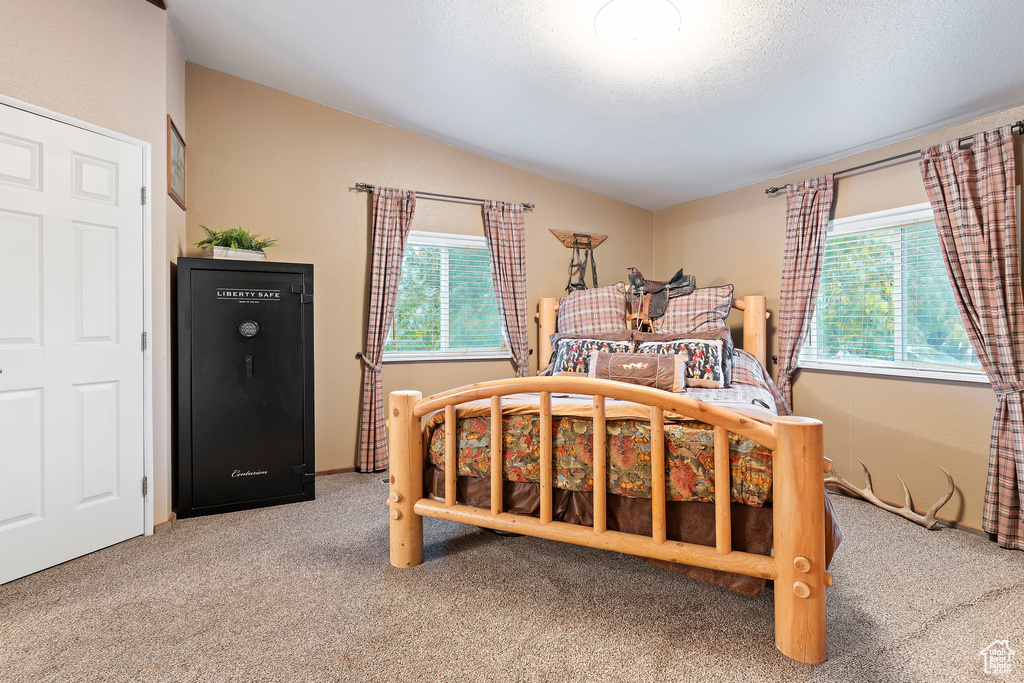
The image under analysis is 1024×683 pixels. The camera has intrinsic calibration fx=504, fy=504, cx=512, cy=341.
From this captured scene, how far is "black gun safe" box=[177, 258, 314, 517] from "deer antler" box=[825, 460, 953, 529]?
3.14 metres

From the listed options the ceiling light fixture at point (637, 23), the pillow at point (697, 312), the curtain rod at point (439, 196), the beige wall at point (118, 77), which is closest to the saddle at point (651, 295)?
the pillow at point (697, 312)

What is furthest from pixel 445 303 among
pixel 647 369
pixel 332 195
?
pixel 647 369

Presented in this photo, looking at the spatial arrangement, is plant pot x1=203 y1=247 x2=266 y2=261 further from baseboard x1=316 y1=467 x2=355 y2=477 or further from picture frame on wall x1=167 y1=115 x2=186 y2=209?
baseboard x1=316 y1=467 x2=355 y2=477

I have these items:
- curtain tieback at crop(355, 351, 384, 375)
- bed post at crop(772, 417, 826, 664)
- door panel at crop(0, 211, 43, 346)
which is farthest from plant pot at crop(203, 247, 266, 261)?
bed post at crop(772, 417, 826, 664)

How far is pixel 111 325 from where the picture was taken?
236 cm

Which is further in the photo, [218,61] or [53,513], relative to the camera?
[218,61]

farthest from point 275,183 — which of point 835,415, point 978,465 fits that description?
point 978,465

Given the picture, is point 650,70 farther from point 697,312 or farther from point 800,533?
point 800,533

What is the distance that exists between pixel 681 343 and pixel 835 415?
1117 millimetres

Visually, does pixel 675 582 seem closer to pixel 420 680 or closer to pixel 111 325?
pixel 420 680

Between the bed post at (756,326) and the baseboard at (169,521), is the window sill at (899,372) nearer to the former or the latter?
the bed post at (756,326)

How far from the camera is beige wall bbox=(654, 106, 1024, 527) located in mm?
2643

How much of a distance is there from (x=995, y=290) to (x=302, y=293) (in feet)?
11.9

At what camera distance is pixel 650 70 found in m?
2.42
